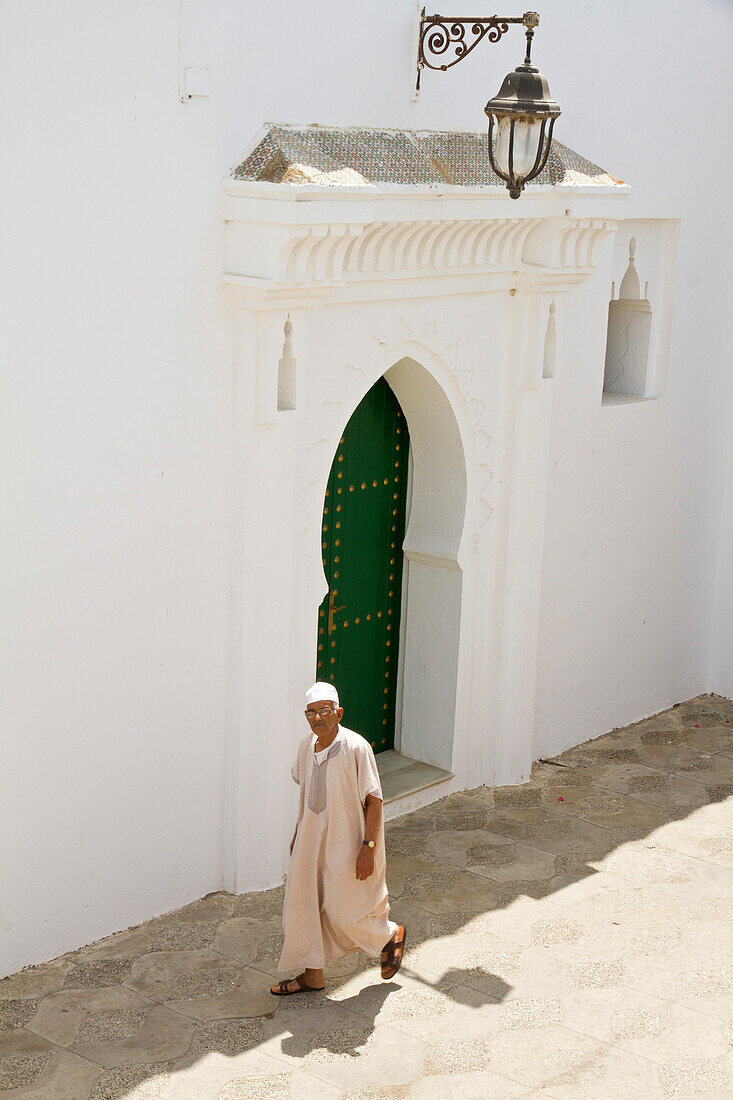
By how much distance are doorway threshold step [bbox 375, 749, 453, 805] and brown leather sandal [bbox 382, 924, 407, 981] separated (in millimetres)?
1624

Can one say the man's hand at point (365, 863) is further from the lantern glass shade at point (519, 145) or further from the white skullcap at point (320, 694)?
the lantern glass shade at point (519, 145)

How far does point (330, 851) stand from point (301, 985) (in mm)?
586

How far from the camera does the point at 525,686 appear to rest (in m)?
8.11

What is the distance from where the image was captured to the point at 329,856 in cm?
555

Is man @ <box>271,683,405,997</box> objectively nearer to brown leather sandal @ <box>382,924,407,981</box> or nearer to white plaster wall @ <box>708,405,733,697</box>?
brown leather sandal @ <box>382,924,407,981</box>

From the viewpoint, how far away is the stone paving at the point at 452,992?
510 cm

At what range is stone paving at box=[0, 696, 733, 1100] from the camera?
Result: 5102 millimetres

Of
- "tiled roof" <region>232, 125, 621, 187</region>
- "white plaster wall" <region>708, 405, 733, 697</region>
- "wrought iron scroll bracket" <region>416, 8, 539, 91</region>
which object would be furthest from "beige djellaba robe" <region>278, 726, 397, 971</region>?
"white plaster wall" <region>708, 405, 733, 697</region>

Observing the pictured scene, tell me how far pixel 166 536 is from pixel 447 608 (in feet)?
7.44

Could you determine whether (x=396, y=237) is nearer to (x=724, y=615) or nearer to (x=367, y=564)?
(x=367, y=564)

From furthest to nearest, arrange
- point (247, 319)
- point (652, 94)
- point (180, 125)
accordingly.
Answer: point (652, 94) < point (247, 319) < point (180, 125)

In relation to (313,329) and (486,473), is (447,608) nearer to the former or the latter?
(486,473)

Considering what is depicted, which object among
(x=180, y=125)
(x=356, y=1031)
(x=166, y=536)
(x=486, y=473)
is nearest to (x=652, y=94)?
(x=486, y=473)

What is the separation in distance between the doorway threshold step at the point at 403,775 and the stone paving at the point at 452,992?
0.17 m
